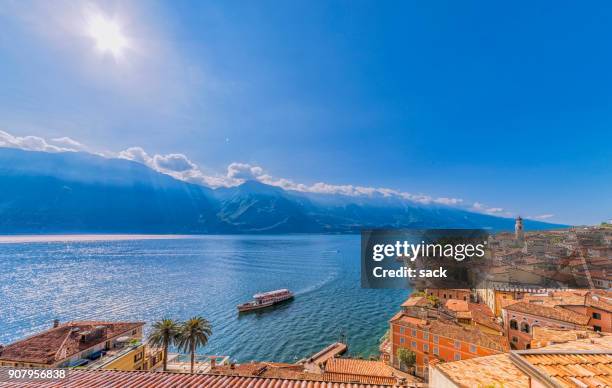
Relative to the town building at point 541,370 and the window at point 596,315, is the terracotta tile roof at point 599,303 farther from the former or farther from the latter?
the town building at point 541,370

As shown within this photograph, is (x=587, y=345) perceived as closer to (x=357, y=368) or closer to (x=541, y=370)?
(x=541, y=370)

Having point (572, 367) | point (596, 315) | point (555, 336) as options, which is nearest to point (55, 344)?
point (572, 367)

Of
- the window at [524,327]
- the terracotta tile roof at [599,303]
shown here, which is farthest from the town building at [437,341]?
the terracotta tile roof at [599,303]

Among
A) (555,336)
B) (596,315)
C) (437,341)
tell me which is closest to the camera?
(555,336)

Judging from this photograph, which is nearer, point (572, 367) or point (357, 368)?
point (572, 367)

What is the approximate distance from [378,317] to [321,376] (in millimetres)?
30591

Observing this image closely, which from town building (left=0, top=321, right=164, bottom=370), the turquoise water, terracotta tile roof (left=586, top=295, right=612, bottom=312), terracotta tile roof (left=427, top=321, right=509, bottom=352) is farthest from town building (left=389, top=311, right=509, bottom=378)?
town building (left=0, top=321, right=164, bottom=370)

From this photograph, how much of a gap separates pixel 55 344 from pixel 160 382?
23.6m

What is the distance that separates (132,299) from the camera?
2408 inches

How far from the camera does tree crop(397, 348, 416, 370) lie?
99.3ft

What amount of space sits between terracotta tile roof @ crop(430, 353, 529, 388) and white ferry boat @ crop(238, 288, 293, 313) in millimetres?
53424

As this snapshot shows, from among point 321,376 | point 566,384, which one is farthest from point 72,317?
point 566,384

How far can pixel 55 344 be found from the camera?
2252cm

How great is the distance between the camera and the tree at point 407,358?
99.3ft
